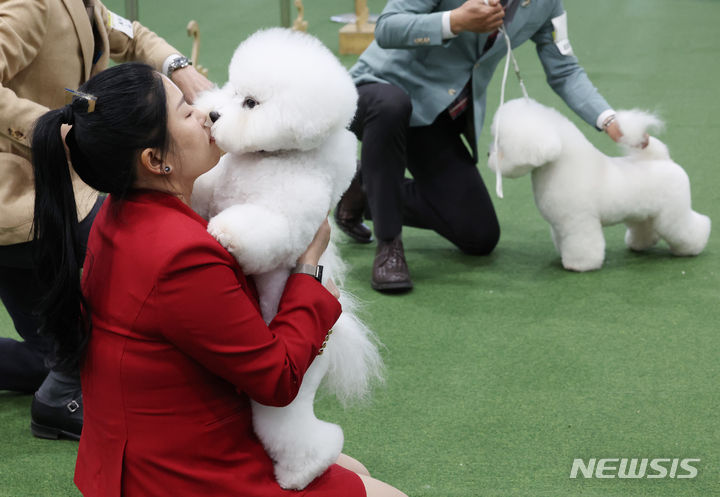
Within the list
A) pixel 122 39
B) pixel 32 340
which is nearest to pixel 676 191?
pixel 122 39

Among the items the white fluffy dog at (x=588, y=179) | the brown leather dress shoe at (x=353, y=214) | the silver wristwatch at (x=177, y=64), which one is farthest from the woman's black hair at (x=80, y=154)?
the brown leather dress shoe at (x=353, y=214)

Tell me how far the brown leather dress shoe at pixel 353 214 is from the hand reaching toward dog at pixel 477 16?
0.62 metres

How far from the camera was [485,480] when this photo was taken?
159cm

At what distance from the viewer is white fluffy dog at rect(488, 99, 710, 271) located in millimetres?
2348

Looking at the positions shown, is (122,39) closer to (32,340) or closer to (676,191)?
(32,340)

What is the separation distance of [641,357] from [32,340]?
1363mm

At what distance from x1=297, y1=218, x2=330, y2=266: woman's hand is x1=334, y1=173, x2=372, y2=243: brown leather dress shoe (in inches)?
57.3

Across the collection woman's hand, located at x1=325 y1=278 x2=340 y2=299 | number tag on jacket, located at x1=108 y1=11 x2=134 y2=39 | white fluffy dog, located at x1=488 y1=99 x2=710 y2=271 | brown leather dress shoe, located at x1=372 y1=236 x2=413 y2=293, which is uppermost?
number tag on jacket, located at x1=108 y1=11 x2=134 y2=39

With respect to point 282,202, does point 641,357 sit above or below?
below

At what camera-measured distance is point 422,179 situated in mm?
2639

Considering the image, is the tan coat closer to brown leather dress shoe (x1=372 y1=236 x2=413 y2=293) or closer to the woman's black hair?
the woman's black hair

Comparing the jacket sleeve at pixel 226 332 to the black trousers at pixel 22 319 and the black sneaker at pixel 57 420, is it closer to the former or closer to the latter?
the black trousers at pixel 22 319

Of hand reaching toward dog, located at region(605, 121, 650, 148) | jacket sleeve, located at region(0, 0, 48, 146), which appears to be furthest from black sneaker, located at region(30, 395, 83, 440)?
hand reaching toward dog, located at region(605, 121, 650, 148)

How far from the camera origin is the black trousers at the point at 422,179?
2.36 m
